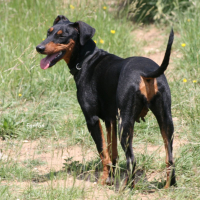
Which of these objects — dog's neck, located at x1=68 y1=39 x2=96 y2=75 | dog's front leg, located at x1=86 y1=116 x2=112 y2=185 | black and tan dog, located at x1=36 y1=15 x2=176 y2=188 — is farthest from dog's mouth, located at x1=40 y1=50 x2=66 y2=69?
dog's front leg, located at x1=86 y1=116 x2=112 y2=185

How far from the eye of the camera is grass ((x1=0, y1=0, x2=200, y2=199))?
327cm

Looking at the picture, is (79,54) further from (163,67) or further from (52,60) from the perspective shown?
(163,67)

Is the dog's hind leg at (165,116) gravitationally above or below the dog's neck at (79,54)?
below

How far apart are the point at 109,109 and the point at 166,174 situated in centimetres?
84

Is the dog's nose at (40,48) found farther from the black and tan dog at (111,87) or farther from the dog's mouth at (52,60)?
the dog's mouth at (52,60)

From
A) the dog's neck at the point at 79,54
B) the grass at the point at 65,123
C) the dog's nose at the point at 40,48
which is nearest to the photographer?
the grass at the point at 65,123

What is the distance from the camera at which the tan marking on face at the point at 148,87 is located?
305cm

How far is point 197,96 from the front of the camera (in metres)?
4.58

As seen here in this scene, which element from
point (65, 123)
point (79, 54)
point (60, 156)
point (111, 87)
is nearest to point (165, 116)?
point (111, 87)

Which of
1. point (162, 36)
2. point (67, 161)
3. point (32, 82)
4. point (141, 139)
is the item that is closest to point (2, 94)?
point (32, 82)

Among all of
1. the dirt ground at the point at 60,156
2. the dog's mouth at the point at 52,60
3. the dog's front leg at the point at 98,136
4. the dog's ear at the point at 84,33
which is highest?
the dog's ear at the point at 84,33

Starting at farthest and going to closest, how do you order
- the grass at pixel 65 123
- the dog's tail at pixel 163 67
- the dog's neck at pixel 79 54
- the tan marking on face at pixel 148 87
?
the dog's neck at pixel 79 54 < the grass at pixel 65 123 < the tan marking on face at pixel 148 87 < the dog's tail at pixel 163 67

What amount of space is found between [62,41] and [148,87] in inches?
44.1

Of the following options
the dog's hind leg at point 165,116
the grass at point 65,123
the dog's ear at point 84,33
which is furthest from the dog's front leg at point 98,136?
the dog's ear at point 84,33
